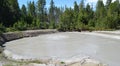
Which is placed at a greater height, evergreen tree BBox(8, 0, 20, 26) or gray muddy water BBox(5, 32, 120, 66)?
evergreen tree BBox(8, 0, 20, 26)

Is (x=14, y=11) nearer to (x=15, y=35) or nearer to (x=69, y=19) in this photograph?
(x=69, y=19)

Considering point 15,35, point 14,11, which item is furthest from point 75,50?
point 14,11

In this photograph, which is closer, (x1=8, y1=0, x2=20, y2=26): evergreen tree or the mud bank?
the mud bank

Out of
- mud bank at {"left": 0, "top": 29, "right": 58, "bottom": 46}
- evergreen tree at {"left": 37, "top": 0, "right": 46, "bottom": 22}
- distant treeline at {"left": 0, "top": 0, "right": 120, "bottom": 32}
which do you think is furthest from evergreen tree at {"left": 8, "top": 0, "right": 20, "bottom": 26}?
evergreen tree at {"left": 37, "top": 0, "right": 46, "bottom": 22}

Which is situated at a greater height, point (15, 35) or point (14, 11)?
point (14, 11)

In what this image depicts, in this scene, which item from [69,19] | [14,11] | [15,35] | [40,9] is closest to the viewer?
[15,35]

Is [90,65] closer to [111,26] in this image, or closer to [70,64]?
[70,64]

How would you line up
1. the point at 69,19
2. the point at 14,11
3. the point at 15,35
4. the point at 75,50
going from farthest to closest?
the point at 69,19, the point at 14,11, the point at 15,35, the point at 75,50

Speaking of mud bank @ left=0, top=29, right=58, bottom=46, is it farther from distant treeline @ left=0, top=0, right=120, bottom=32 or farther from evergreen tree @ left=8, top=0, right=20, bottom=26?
evergreen tree @ left=8, top=0, right=20, bottom=26

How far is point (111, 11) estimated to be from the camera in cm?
7669

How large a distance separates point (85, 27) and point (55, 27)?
10708 millimetres

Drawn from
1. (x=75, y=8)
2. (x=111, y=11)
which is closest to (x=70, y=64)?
(x=111, y=11)

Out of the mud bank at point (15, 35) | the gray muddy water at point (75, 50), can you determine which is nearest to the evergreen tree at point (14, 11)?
the mud bank at point (15, 35)

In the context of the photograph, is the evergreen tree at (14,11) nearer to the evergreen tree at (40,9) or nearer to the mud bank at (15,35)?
the mud bank at (15,35)
